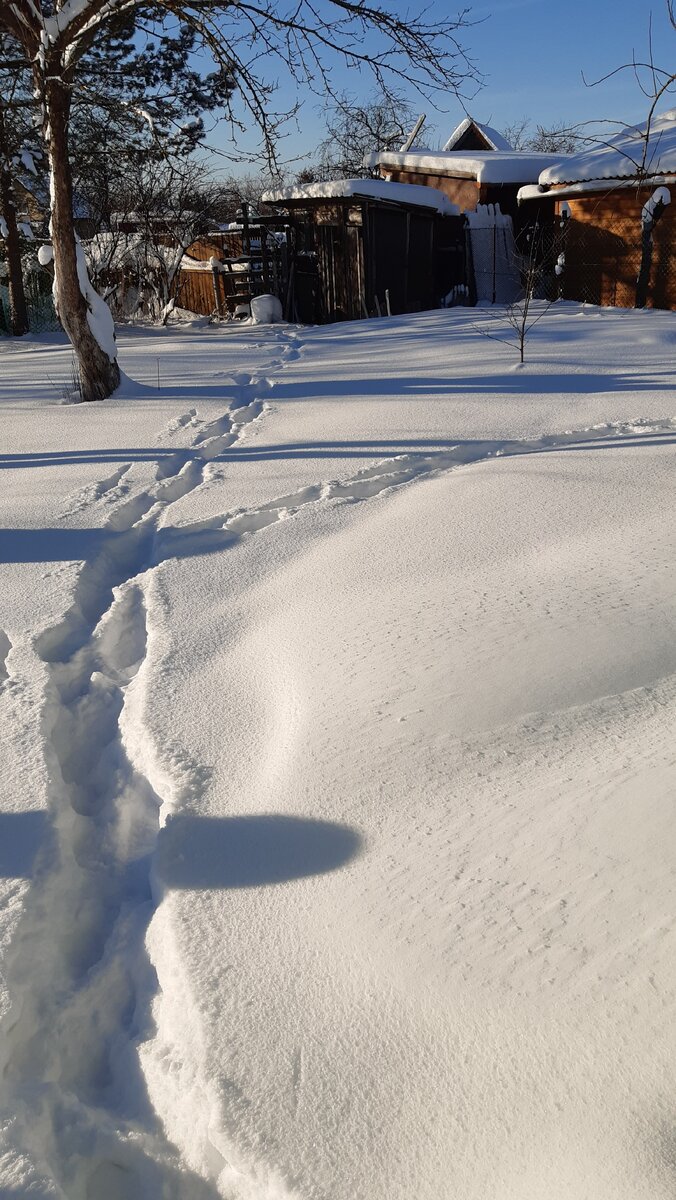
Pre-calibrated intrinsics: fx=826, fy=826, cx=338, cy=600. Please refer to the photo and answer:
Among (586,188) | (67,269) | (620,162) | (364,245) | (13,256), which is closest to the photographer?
(67,269)

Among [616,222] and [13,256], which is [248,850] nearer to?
[616,222]

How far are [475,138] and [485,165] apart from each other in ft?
26.4

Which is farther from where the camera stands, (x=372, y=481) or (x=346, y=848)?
(x=372, y=481)

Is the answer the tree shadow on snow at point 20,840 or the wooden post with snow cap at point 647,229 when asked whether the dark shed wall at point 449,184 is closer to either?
the wooden post with snow cap at point 647,229

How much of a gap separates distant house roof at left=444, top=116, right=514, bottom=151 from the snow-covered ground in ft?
72.6

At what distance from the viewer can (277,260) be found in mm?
16891

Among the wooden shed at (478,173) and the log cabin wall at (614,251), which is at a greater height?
the wooden shed at (478,173)

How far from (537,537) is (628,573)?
76 centimetres

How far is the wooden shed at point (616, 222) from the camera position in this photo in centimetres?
1295

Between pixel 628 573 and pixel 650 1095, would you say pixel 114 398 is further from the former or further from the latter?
pixel 650 1095

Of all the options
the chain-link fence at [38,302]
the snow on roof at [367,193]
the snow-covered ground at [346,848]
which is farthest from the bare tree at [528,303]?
the chain-link fence at [38,302]

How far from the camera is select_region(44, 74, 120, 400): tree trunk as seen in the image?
776 centimetres

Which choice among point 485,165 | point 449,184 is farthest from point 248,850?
point 449,184

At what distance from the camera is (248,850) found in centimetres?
224
